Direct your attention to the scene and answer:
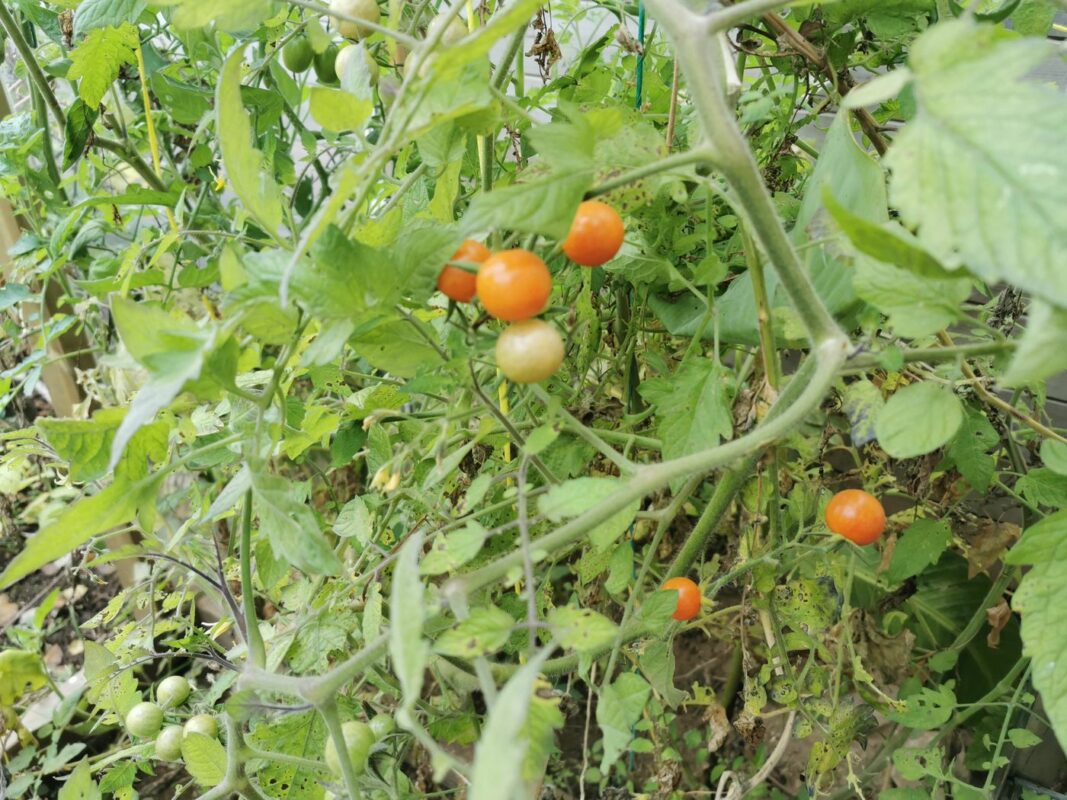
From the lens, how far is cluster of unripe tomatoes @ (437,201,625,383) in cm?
39

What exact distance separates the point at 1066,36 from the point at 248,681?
4.59 ft

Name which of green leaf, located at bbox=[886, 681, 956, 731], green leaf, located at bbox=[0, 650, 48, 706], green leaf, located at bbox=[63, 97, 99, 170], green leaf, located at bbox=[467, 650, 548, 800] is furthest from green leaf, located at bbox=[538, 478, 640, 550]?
green leaf, located at bbox=[0, 650, 48, 706]

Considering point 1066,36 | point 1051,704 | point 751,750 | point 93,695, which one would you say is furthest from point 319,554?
point 1066,36

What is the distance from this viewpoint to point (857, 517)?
2.03 ft

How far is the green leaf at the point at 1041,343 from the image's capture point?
31 cm

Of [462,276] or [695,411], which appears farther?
[695,411]

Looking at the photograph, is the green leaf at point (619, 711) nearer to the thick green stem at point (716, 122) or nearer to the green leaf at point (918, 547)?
the thick green stem at point (716, 122)

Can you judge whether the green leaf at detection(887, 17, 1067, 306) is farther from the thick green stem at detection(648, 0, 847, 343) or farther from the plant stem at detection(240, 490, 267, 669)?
the plant stem at detection(240, 490, 267, 669)

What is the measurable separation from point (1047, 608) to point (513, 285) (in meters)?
0.40

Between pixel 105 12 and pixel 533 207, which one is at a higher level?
pixel 105 12

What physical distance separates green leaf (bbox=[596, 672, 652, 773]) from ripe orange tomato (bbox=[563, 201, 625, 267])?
0.27 m

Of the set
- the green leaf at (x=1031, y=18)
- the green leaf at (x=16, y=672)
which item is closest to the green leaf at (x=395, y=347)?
the green leaf at (x=1031, y=18)

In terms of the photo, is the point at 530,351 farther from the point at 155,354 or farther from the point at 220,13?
the point at 220,13

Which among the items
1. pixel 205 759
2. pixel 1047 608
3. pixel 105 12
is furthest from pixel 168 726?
pixel 1047 608
